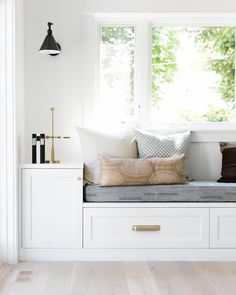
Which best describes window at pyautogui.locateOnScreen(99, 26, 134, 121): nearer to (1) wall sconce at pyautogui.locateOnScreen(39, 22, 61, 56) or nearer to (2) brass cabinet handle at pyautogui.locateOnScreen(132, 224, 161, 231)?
(1) wall sconce at pyautogui.locateOnScreen(39, 22, 61, 56)

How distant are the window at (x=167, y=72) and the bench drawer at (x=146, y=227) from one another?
103 cm

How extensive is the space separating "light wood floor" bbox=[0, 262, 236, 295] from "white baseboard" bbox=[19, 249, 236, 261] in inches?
3.3

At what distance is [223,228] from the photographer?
4109 millimetres

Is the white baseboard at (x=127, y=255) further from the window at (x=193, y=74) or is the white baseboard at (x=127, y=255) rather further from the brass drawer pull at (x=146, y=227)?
the window at (x=193, y=74)

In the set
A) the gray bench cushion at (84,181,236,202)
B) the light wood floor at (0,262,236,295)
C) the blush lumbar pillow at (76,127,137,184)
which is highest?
the blush lumbar pillow at (76,127,137,184)

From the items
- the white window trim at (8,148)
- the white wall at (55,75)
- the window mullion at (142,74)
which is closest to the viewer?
the white window trim at (8,148)

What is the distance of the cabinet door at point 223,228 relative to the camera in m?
4.10

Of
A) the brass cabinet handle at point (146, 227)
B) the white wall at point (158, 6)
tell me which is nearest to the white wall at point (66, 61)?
the white wall at point (158, 6)

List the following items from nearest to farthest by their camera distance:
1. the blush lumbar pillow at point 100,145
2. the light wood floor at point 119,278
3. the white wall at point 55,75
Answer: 1. the light wood floor at point 119,278
2. the blush lumbar pillow at point 100,145
3. the white wall at point 55,75

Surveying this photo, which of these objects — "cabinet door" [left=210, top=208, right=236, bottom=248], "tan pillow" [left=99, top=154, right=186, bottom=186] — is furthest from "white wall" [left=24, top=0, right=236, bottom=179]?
"cabinet door" [left=210, top=208, right=236, bottom=248]

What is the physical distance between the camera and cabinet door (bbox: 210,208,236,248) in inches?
161

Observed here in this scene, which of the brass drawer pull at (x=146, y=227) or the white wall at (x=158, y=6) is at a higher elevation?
the white wall at (x=158, y=6)

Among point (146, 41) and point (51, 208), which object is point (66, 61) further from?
point (51, 208)

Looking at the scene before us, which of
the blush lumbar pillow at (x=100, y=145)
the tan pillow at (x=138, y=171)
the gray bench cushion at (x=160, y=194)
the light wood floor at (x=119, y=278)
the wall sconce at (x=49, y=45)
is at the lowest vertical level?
the light wood floor at (x=119, y=278)
